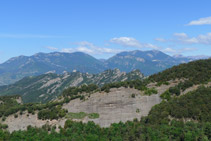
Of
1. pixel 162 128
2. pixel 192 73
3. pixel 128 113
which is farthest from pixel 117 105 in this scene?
pixel 192 73

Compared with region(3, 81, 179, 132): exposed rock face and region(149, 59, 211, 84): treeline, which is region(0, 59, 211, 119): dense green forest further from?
region(3, 81, 179, 132): exposed rock face

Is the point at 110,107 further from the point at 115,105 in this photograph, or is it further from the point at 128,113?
the point at 128,113

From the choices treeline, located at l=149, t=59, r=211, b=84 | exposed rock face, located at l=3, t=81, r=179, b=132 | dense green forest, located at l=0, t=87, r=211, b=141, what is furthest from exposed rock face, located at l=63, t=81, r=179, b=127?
dense green forest, located at l=0, t=87, r=211, b=141

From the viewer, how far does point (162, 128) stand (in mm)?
56906

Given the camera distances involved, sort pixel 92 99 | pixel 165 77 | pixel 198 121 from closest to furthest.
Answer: pixel 198 121, pixel 92 99, pixel 165 77

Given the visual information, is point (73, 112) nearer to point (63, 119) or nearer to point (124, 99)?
point (63, 119)

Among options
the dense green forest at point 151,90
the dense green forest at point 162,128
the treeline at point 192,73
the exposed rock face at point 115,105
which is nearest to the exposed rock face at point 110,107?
the exposed rock face at point 115,105

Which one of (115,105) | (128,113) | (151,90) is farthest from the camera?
(151,90)

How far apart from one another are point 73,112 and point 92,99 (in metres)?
10.4

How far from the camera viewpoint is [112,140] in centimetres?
5478

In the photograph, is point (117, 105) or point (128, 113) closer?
point (128, 113)

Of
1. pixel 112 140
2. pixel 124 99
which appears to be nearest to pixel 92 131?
pixel 112 140

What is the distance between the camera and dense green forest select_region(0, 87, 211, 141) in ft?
178

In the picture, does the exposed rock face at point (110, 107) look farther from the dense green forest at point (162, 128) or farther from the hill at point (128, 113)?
the dense green forest at point (162, 128)
